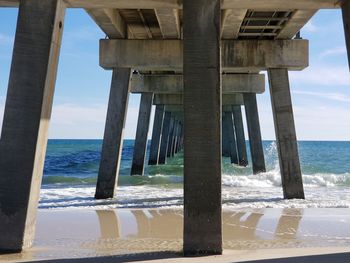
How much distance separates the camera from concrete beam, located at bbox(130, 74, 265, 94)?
717 inches

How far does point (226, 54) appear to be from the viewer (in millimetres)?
11922

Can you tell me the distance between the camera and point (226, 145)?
143 ft

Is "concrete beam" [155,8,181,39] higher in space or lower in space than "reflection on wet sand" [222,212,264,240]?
higher

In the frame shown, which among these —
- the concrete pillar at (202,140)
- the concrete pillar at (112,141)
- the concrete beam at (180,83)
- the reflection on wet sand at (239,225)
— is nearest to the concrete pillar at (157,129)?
the concrete beam at (180,83)

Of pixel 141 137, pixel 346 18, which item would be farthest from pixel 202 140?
pixel 141 137

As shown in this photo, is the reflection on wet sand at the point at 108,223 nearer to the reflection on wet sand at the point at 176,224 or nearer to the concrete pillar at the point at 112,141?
the reflection on wet sand at the point at 176,224

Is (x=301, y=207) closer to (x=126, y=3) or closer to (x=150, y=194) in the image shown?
(x=150, y=194)

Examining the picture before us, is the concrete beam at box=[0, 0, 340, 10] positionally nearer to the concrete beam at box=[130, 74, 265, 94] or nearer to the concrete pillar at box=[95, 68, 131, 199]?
the concrete pillar at box=[95, 68, 131, 199]

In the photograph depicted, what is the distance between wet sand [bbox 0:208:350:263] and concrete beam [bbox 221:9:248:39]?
4325 millimetres

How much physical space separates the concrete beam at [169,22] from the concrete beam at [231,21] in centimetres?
110

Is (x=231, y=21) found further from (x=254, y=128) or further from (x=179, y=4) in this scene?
(x=254, y=128)

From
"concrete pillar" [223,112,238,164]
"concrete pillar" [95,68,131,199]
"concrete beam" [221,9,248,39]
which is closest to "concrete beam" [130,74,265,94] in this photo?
"concrete beam" [221,9,248,39]

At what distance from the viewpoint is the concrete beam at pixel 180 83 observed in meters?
18.2

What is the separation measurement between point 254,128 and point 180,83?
363 cm
